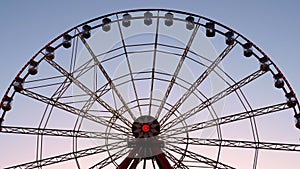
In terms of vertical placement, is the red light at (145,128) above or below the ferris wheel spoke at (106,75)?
below

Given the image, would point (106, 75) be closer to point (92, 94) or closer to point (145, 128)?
point (92, 94)

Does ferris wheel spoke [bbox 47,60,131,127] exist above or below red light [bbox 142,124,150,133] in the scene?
above

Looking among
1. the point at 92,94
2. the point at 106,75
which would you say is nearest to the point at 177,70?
the point at 106,75

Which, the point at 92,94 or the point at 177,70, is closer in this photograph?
the point at 92,94

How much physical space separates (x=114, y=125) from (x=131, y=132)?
1081 mm

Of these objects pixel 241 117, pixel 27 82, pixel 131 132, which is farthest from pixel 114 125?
pixel 241 117

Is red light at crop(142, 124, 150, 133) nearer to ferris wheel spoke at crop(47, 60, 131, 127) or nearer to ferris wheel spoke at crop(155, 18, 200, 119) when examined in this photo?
ferris wheel spoke at crop(47, 60, 131, 127)

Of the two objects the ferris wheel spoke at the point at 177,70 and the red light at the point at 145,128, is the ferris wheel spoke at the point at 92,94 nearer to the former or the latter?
the red light at the point at 145,128

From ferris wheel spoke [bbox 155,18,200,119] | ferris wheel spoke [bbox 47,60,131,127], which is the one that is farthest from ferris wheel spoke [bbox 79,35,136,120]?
ferris wheel spoke [bbox 155,18,200,119]

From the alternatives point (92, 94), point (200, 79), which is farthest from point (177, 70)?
point (92, 94)

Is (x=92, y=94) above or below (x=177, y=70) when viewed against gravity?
below

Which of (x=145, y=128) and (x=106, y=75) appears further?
(x=106, y=75)

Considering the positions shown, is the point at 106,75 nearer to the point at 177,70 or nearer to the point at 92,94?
the point at 92,94

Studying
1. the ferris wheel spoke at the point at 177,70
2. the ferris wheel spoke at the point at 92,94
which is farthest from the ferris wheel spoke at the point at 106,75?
the ferris wheel spoke at the point at 177,70
